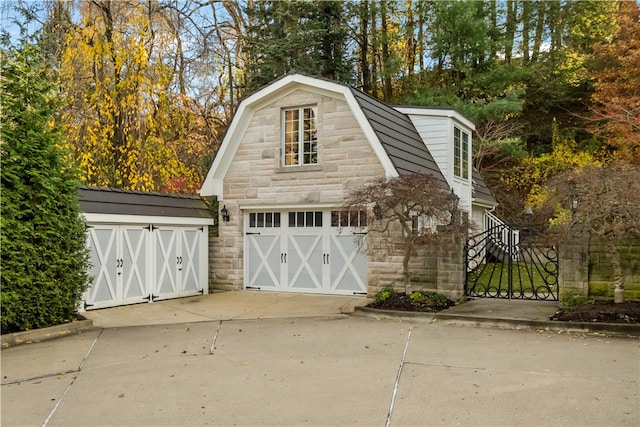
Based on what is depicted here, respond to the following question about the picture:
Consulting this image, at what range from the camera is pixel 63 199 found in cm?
913

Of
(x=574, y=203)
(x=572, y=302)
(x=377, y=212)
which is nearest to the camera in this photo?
(x=572, y=302)

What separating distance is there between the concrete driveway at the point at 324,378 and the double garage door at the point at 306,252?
4.06m

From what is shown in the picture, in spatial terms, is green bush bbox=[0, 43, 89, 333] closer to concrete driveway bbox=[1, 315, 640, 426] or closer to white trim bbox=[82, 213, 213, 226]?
concrete driveway bbox=[1, 315, 640, 426]

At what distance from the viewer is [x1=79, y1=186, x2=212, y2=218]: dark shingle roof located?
11.1 metres

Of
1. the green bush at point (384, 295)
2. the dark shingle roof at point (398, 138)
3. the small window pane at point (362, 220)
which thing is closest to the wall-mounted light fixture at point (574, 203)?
the dark shingle roof at point (398, 138)

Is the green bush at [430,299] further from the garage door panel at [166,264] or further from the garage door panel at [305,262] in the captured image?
the garage door panel at [166,264]

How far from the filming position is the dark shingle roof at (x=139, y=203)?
11.1 metres

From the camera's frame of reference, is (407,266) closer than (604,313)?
→ No

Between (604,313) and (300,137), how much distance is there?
782 cm

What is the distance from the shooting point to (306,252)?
44.2 ft

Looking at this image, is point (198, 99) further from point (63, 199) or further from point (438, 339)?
point (438, 339)

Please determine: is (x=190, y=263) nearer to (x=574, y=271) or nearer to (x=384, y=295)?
(x=384, y=295)

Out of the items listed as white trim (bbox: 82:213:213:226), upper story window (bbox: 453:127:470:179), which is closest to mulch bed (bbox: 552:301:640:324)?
upper story window (bbox: 453:127:470:179)

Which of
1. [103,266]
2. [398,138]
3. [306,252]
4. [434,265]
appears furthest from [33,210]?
[398,138]
